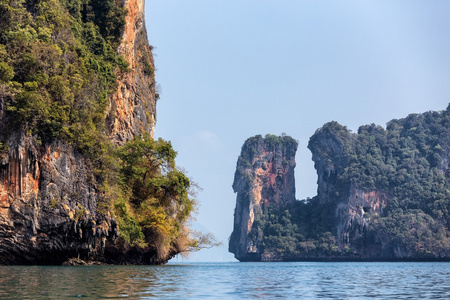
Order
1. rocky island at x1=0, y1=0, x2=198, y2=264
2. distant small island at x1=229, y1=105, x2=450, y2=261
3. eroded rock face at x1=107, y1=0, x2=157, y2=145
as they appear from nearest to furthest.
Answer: rocky island at x1=0, y1=0, x2=198, y2=264 → eroded rock face at x1=107, y1=0, x2=157, y2=145 → distant small island at x1=229, y1=105, x2=450, y2=261

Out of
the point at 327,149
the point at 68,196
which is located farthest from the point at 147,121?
the point at 327,149

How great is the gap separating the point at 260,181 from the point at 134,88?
11360 cm

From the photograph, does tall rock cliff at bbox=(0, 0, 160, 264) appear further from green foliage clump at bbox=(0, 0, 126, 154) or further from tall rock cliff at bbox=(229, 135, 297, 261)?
tall rock cliff at bbox=(229, 135, 297, 261)

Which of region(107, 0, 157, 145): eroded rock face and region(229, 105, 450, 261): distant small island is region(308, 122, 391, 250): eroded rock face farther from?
region(107, 0, 157, 145): eroded rock face

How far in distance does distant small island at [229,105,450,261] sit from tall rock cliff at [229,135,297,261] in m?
0.27

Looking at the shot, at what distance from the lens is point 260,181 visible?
6156 inches

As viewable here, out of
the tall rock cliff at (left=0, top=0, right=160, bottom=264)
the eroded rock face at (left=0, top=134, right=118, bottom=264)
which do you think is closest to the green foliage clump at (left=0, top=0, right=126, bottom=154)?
the tall rock cliff at (left=0, top=0, right=160, bottom=264)

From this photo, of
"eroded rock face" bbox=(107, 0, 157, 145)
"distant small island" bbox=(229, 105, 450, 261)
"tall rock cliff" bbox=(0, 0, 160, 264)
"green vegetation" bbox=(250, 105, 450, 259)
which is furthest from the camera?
"distant small island" bbox=(229, 105, 450, 261)

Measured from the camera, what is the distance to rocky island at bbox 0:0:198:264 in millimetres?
27141

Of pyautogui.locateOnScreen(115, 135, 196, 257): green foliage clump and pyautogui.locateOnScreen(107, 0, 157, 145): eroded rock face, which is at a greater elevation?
pyautogui.locateOnScreen(107, 0, 157, 145): eroded rock face

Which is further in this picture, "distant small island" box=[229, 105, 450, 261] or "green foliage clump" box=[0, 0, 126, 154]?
"distant small island" box=[229, 105, 450, 261]

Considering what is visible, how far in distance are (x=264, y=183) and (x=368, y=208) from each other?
35972mm

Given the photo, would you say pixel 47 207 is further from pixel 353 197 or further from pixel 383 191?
pixel 383 191

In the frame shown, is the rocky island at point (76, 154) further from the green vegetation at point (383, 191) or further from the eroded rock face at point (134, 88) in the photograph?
the green vegetation at point (383, 191)
